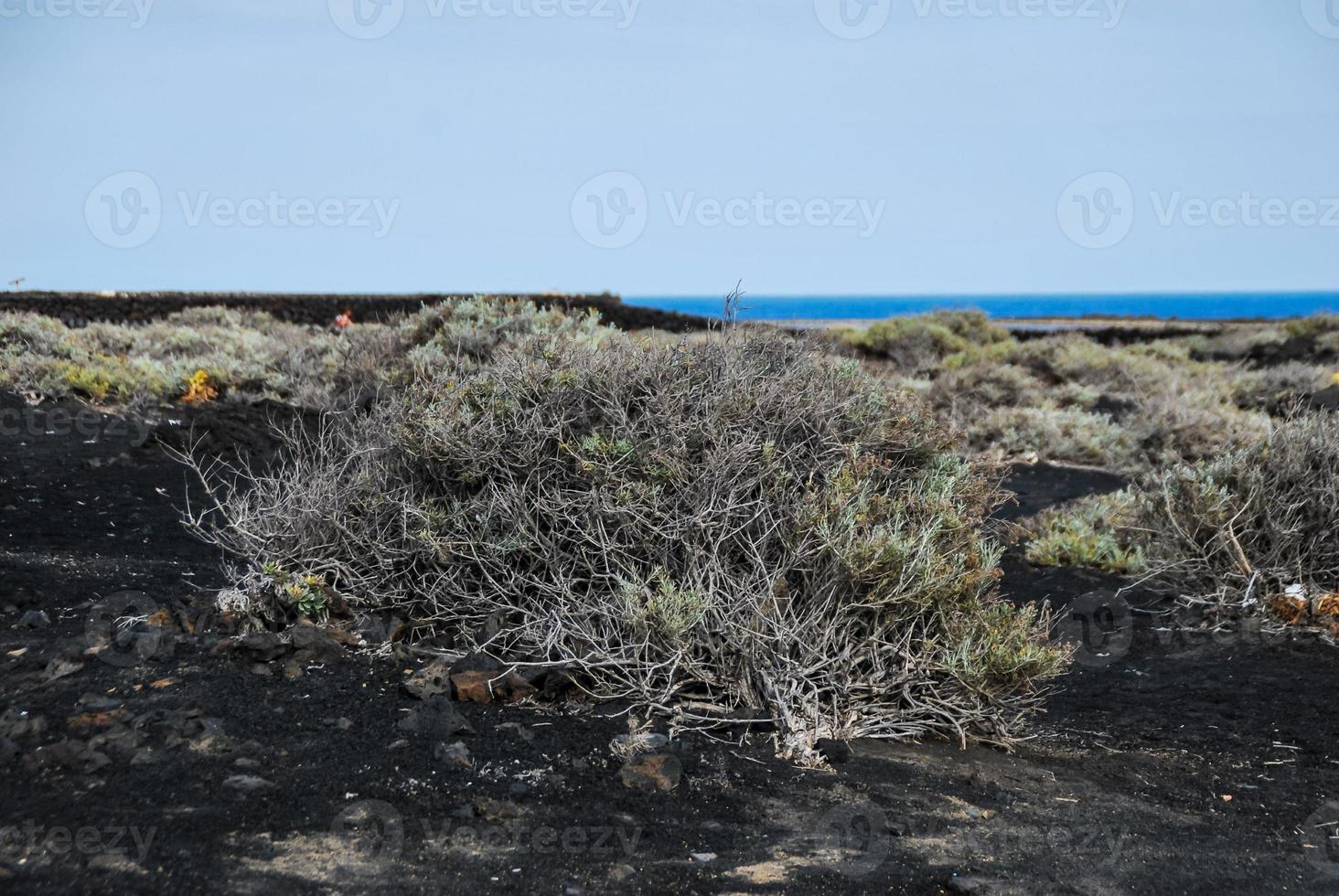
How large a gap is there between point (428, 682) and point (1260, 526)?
506 centimetres

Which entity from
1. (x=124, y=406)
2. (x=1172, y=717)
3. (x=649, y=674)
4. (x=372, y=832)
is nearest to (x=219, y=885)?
(x=372, y=832)

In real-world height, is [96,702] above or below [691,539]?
below

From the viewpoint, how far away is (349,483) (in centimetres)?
512

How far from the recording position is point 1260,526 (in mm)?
6691

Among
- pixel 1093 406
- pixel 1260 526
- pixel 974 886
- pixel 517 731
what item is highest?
pixel 1093 406

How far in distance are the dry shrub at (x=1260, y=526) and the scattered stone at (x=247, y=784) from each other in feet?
17.3

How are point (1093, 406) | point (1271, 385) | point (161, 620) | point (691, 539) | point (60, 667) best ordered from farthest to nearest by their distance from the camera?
point (1271, 385)
point (1093, 406)
point (161, 620)
point (691, 539)
point (60, 667)

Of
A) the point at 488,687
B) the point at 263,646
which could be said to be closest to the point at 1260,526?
the point at 488,687

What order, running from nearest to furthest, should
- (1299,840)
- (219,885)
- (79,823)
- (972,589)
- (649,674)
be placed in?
(219,885)
(79,823)
(1299,840)
(649,674)
(972,589)

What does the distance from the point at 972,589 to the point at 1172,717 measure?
1.30 m

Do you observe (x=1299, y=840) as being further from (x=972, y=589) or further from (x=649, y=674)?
(x=649, y=674)

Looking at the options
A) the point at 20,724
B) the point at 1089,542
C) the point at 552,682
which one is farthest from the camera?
the point at 1089,542

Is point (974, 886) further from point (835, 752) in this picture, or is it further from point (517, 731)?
point (517, 731)

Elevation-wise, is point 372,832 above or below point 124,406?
below
